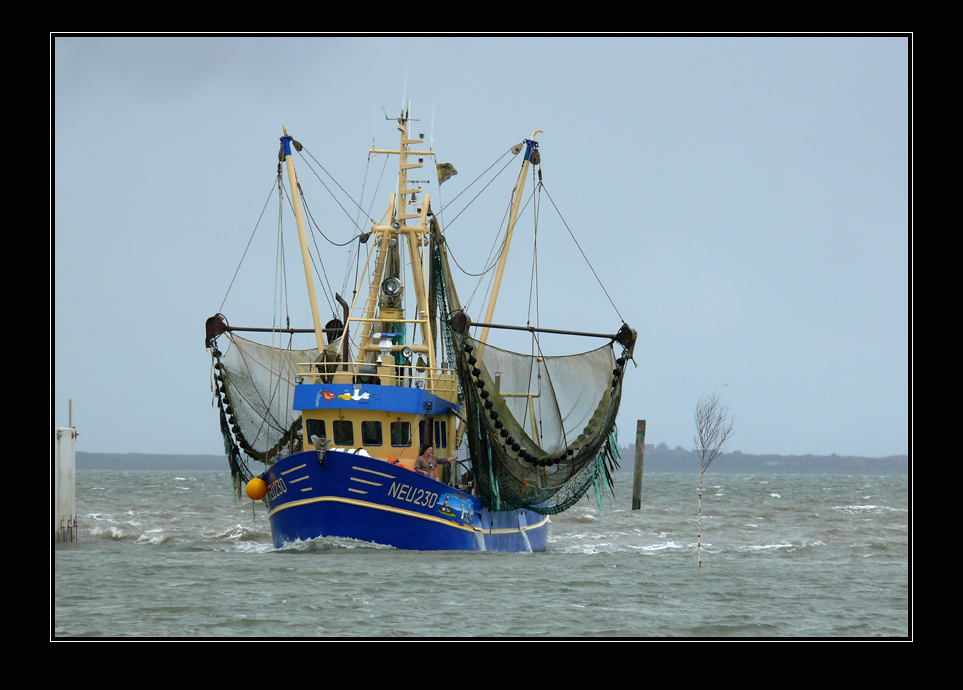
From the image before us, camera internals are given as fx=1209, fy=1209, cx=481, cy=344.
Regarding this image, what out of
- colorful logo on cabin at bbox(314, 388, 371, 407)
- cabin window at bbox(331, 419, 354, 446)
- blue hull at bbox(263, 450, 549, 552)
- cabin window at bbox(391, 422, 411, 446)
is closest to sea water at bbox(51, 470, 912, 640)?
blue hull at bbox(263, 450, 549, 552)

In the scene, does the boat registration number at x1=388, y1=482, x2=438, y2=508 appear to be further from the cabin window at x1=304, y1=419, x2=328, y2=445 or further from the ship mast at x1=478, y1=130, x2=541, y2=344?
the ship mast at x1=478, y1=130, x2=541, y2=344

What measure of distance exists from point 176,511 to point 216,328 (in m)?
18.6

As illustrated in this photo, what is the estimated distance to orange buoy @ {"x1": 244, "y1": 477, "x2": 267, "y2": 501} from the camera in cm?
2688

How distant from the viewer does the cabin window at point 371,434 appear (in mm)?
27078

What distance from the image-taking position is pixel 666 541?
1382 inches

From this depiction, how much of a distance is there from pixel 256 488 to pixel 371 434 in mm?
2820

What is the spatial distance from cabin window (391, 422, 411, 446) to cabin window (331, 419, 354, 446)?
3.04ft

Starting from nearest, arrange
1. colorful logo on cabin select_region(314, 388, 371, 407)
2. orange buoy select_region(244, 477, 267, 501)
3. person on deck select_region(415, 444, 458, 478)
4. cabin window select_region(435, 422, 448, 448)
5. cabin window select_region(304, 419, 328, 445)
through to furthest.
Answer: person on deck select_region(415, 444, 458, 478)
colorful logo on cabin select_region(314, 388, 371, 407)
orange buoy select_region(244, 477, 267, 501)
cabin window select_region(304, 419, 328, 445)
cabin window select_region(435, 422, 448, 448)

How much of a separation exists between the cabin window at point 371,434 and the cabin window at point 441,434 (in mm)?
1877

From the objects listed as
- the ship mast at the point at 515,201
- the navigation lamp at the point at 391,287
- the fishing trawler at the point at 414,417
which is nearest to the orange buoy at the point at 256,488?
the fishing trawler at the point at 414,417

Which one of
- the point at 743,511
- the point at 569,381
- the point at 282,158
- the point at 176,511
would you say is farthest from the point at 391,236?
the point at 743,511

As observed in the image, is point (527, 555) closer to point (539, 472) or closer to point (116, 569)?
point (539, 472)

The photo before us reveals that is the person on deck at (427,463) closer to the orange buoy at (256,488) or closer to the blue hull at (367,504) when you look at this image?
the blue hull at (367,504)

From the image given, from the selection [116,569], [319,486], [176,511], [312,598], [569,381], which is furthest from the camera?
[176,511]
